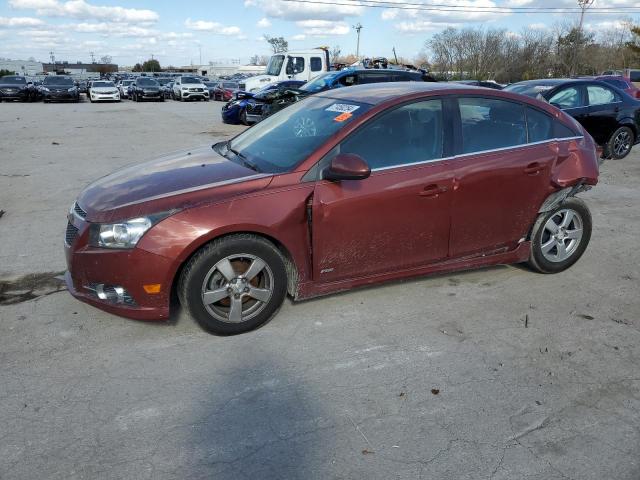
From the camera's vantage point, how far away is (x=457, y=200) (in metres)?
4.16

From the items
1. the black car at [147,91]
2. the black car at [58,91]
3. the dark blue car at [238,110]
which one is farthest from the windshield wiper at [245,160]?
the black car at [147,91]

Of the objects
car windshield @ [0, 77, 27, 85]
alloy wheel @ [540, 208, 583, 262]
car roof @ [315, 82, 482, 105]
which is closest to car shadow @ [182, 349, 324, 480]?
car roof @ [315, 82, 482, 105]

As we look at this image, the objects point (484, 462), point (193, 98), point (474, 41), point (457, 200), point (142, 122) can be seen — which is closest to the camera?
point (484, 462)

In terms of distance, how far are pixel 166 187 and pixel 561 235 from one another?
135 inches

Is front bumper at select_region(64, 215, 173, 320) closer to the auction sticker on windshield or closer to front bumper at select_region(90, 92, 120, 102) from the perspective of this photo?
the auction sticker on windshield

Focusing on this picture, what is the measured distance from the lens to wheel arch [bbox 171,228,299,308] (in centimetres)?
351

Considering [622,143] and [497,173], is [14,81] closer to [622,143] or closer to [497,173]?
[622,143]

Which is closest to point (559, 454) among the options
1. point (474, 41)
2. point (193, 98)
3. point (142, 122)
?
point (142, 122)

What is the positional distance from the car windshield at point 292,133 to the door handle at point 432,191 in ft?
2.43

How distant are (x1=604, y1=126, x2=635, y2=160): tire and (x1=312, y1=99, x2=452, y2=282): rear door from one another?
8673 millimetres

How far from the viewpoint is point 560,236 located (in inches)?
191

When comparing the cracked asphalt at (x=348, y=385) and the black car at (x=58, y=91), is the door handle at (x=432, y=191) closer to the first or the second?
the cracked asphalt at (x=348, y=385)

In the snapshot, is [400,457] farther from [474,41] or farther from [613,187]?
[474,41]

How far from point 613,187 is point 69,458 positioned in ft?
28.6
